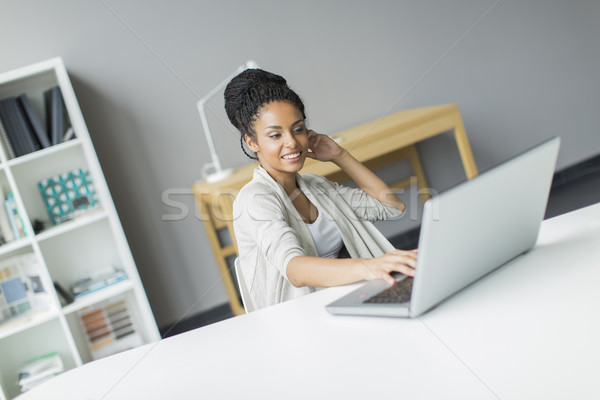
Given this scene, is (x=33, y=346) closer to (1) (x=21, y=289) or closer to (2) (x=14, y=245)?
(1) (x=21, y=289)

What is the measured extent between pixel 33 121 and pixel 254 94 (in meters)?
1.50

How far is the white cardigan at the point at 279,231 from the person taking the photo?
1.26 metres

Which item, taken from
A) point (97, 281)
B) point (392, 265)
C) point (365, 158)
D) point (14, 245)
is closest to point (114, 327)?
point (97, 281)

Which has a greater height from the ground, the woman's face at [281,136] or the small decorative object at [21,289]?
the woman's face at [281,136]

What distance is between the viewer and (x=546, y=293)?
77 centimetres

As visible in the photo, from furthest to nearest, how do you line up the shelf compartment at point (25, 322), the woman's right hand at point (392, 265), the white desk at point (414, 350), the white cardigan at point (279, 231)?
the shelf compartment at point (25, 322), the white cardigan at point (279, 231), the woman's right hand at point (392, 265), the white desk at point (414, 350)

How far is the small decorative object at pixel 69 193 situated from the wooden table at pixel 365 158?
20.0 inches

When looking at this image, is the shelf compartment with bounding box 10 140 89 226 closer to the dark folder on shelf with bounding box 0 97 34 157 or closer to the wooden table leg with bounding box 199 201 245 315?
the dark folder on shelf with bounding box 0 97 34 157

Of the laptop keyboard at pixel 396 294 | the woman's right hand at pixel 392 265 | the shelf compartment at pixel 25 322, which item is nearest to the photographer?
the laptop keyboard at pixel 396 294

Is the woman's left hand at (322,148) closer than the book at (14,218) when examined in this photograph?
Yes

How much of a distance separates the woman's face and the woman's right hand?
0.50 meters

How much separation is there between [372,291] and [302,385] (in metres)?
0.26

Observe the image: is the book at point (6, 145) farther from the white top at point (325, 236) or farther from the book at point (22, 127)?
the white top at point (325, 236)

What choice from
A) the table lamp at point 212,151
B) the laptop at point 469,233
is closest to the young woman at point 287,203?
the laptop at point 469,233
